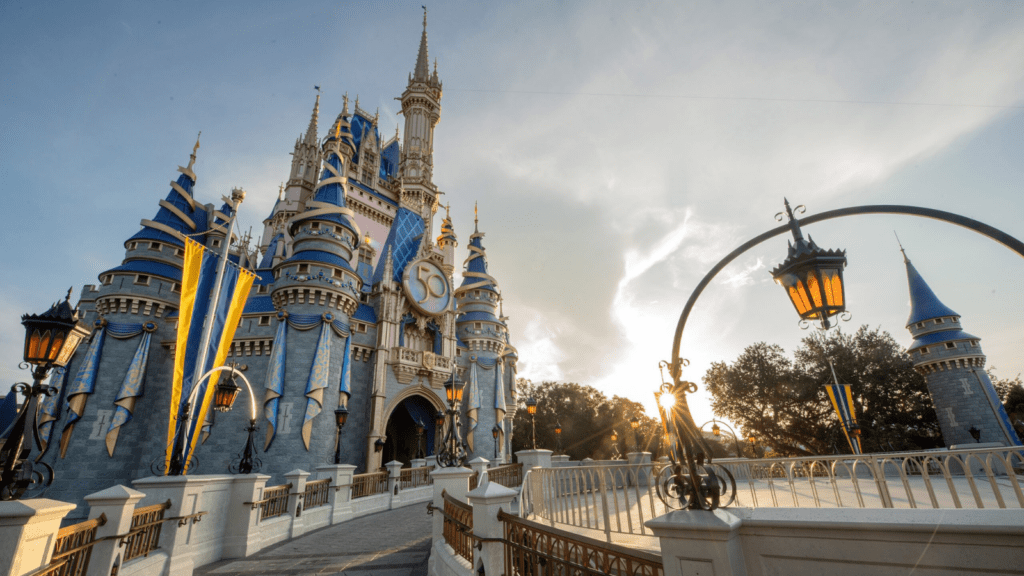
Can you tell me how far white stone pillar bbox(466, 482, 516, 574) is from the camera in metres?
4.80

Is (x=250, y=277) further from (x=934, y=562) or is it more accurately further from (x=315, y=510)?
(x=934, y=562)

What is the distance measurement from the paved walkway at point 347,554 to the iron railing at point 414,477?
22.0 feet

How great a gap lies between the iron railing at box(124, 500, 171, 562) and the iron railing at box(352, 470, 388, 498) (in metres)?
7.71

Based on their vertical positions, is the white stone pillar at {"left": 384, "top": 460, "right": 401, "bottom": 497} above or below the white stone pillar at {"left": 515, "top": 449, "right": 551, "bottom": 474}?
below

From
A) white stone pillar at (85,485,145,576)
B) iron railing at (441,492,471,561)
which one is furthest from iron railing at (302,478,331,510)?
iron railing at (441,492,471,561)

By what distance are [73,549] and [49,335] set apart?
2.50 metres

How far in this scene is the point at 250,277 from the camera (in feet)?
49.6

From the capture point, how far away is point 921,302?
88.4 feet

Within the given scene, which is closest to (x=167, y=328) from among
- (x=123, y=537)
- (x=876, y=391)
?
(x=123, y=537)

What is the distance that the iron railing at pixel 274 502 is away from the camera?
10.5 m

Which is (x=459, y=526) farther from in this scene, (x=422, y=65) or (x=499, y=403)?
(x=422, y=65)

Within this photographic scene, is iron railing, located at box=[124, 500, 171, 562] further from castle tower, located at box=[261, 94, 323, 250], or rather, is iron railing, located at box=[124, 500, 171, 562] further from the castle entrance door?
castle tower, located at box=[261, 94, 323, 250]

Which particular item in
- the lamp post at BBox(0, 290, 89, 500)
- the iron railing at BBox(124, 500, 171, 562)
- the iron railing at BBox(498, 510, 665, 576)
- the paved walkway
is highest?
the lamp post at BBox(0, 290, 89, 500)

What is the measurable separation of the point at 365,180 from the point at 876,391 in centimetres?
4348
